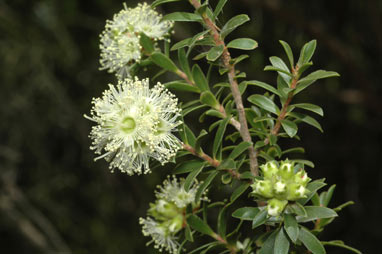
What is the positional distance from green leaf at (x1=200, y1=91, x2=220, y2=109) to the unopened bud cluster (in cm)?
22

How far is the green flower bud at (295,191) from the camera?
84 centimetres

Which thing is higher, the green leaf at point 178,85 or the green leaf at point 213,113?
the green leaf at point 178,85

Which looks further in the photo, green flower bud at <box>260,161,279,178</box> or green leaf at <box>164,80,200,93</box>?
green leaf at <box>164,80,200,93</box>

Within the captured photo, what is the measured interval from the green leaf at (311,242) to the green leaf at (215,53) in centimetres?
39

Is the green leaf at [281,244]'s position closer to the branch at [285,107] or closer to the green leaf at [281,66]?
the branch at [285,107]

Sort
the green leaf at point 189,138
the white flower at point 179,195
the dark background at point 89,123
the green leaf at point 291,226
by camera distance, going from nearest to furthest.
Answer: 1. the green leaf at point 291,226
2. the green leaf at point 189,138
3. the white flower at point 179,195
4. the dark background at point 89,123

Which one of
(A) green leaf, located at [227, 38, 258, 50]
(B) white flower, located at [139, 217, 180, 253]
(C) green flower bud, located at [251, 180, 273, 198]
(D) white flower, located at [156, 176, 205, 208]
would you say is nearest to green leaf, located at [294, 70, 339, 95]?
(A) green leaf, located at [227, 38, 258, 50]

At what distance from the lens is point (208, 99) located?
101 centimetres

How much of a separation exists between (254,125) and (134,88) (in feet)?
0.97

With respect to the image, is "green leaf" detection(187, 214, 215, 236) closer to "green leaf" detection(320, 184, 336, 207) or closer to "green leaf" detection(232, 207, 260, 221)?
"green leaf" detection(232, 207, 260, 221)

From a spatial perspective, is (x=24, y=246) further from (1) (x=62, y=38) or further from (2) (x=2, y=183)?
(1) (x=62, y=38)

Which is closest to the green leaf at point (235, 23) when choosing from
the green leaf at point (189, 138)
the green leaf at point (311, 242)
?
the green leaf at point (189, 138)

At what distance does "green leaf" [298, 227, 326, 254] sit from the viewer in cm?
85

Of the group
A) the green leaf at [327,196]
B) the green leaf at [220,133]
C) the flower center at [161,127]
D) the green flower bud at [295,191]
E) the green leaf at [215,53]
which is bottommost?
the green leaf at [327,196]
